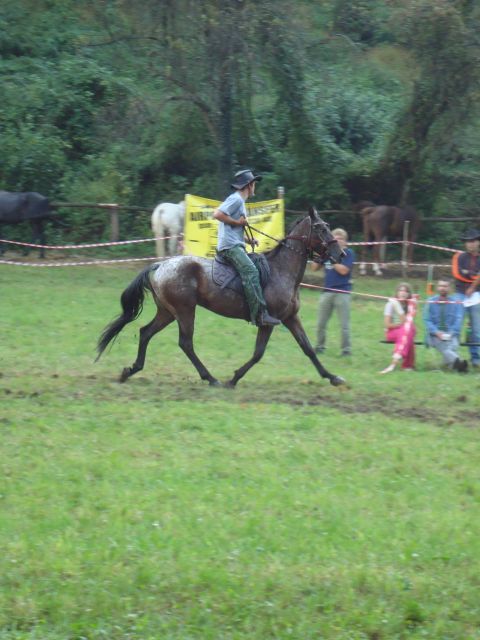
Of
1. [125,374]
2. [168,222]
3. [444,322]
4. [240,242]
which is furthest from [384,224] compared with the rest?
[125,374]

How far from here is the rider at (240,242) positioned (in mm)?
11109

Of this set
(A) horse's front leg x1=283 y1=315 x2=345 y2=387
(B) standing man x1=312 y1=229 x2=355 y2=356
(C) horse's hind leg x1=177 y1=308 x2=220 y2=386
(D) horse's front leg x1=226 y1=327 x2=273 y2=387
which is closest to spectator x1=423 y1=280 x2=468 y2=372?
(B) standing man x1=312 y1=229 x2=355 y2=356

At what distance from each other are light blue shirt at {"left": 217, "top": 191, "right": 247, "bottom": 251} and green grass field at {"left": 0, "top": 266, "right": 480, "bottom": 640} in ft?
5.51

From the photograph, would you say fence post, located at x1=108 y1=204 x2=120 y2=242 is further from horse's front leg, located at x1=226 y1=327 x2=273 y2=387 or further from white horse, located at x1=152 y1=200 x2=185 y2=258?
horse's front leg, located at x1=226 y1=327 x2=273 y2=387

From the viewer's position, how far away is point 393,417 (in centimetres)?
1019

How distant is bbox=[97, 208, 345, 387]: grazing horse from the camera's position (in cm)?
1151

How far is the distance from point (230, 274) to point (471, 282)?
4199 millimetres

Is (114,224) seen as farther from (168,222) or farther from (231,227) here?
(231,227)

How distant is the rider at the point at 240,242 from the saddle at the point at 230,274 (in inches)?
4.8

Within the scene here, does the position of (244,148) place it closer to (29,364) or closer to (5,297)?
(5,297)

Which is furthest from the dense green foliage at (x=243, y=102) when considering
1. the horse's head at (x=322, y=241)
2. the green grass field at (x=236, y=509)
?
the green grass field at (x=236, y=509)

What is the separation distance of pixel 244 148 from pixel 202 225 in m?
9.67

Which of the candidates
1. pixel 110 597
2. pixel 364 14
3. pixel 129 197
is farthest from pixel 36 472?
pixel 364 14

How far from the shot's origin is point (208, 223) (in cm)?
1720
